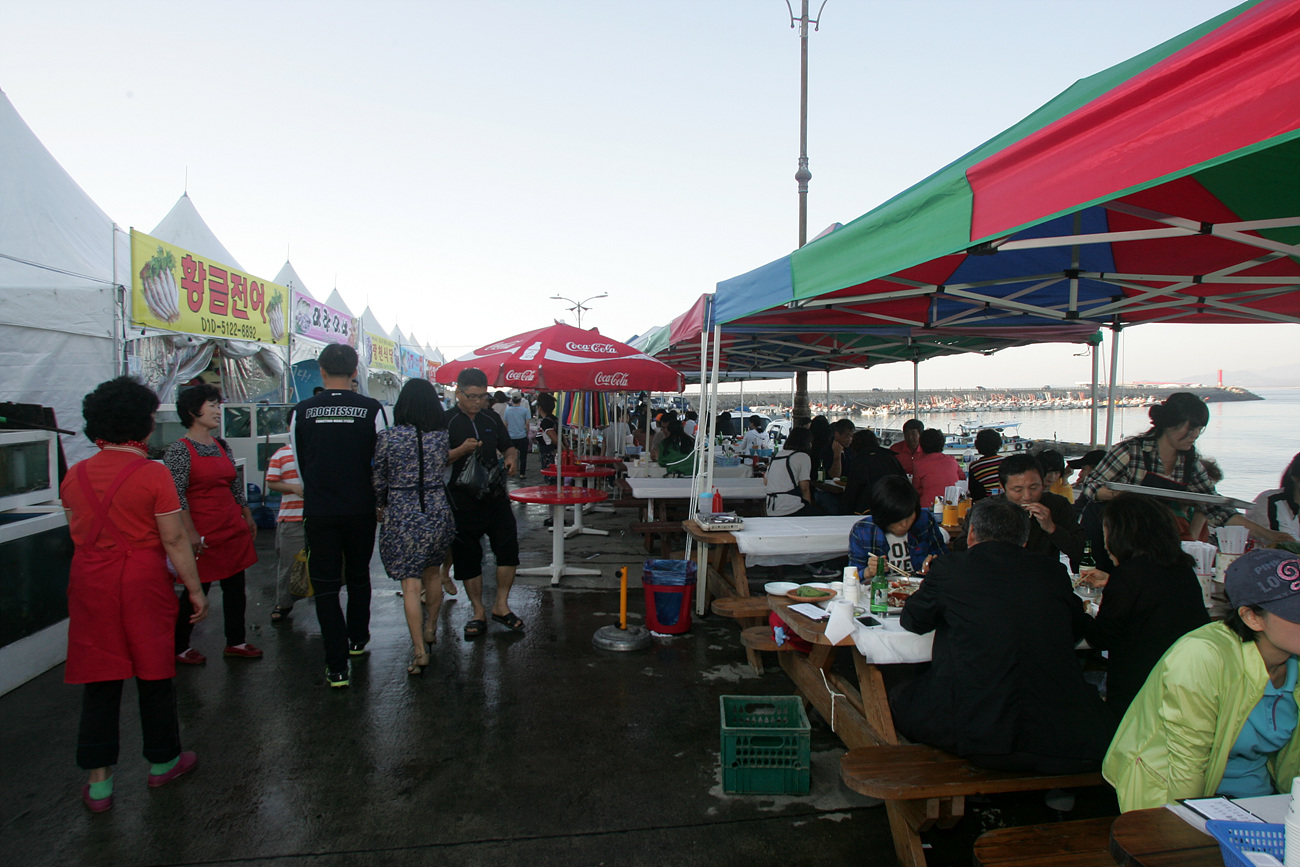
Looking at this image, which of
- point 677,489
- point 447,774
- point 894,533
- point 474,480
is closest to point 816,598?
point 894,533

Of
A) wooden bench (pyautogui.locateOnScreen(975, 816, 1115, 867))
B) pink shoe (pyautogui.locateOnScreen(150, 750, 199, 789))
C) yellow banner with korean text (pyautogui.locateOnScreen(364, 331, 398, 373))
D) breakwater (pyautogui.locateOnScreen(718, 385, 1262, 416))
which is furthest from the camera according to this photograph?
breakwater (pyautogui.locateOnScreen(718, 385, 1262, 416))

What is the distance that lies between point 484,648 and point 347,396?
1.97 m

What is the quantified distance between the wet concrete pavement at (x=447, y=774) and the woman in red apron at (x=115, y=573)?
360 mm

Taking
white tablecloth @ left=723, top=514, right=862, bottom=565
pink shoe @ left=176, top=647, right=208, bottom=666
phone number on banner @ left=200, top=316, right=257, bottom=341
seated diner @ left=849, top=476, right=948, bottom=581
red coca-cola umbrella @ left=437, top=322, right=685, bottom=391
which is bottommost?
pink shoe @ left=176, top=647, right=208, bottom=666

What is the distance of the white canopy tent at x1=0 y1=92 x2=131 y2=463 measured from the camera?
7305 mm

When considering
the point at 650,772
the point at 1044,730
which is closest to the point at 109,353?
the point at 650,772

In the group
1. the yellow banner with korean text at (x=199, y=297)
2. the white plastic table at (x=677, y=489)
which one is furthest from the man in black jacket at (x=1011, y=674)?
the yellow banner with korean text at (x=199, y=297)

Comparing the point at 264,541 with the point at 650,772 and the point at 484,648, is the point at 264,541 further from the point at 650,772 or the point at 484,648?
the point at 650,772

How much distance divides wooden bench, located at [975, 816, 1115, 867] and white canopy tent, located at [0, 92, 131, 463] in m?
8.83

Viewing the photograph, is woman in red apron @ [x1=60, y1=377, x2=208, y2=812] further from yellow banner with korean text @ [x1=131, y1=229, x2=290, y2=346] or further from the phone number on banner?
the phone number on banner

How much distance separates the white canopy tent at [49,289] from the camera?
730 cm

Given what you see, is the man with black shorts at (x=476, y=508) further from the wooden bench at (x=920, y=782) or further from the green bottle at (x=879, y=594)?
the wooden bench at (x=920, y=782)

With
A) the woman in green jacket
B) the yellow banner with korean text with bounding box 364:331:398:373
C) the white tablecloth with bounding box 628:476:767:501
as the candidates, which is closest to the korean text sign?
the yellow banner with korean text with bounding box 364:331:398:373

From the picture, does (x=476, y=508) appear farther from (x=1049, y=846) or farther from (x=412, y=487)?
(x=1049, y=846)
